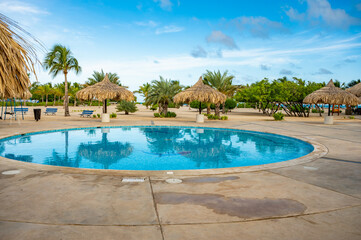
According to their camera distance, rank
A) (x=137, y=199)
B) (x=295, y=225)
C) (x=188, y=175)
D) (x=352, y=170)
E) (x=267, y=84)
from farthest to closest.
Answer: (x=267, y=84) → (x=352, y=170) → (x=188, y=175) → (x=137, y=199) → (x=295, y=225)

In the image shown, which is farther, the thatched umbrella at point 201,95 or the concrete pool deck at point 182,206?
the thatched umbrella at point 201,95

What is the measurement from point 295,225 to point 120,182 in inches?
125

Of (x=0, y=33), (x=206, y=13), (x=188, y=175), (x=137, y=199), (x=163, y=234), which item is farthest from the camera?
(x=206, y=13)

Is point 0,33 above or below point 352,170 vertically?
above

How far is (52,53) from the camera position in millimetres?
22266

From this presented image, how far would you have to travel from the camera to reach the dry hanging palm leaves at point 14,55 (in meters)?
3.55

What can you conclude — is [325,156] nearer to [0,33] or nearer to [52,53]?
[0,33]

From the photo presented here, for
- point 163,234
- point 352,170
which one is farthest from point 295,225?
point 352,170

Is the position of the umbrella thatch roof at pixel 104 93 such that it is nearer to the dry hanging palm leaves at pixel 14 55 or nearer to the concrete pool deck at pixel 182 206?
the concrete pool deck at pixel 182 206

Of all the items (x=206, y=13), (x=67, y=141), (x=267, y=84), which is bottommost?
(x=67, y=141)

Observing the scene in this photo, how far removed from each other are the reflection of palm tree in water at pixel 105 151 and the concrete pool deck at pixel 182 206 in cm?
292

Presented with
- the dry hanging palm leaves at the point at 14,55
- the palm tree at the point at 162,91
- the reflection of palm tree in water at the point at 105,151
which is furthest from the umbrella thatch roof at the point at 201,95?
the dry hanging palm leaves at the point at 14,55

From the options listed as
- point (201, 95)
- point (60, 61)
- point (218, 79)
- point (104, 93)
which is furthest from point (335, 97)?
point (60, 61)

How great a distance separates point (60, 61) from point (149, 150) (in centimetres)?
1744
